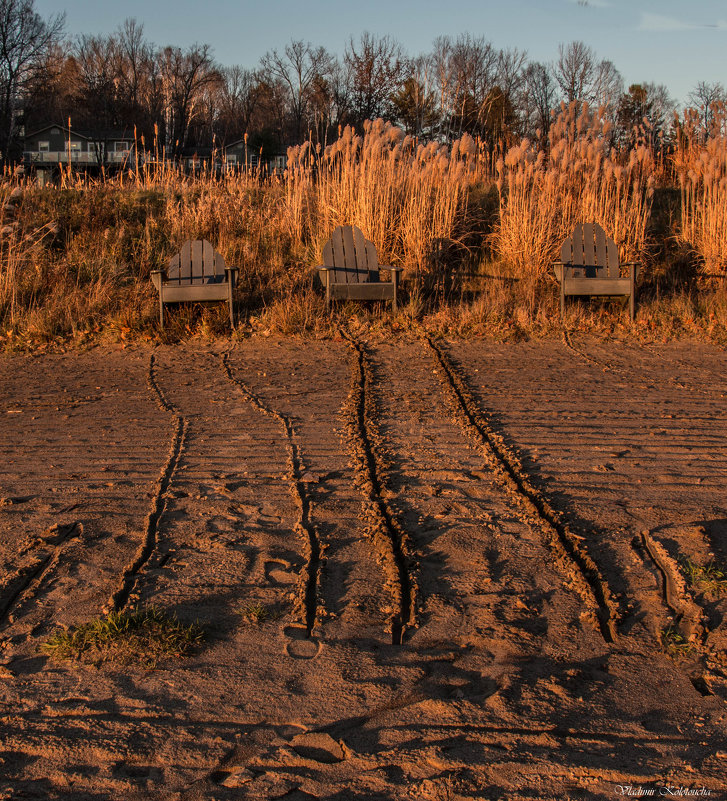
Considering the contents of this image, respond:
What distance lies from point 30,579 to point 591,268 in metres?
7.62

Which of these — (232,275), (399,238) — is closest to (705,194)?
(399,238)

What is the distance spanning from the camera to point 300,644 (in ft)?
9.27

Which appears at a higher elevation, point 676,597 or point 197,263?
point 197,263

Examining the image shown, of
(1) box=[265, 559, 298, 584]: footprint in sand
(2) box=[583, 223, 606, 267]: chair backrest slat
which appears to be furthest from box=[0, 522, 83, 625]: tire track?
(2) box=[583, 223, 606, 267]: chair backrest slat

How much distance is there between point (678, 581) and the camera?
10.7 feet

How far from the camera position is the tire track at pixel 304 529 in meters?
3.07

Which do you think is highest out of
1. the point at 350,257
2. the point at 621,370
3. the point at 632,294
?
the point at 350,257

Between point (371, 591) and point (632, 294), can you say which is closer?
point (371, 591)

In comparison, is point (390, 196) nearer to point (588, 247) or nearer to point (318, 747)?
point (588, 247)

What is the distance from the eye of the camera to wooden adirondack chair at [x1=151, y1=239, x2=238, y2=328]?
8602 millimetres

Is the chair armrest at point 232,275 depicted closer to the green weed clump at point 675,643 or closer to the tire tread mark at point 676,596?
the tire tread mark at point 676,596

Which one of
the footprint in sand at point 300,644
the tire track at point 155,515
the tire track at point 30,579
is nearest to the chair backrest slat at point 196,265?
the tire track at point 155,515

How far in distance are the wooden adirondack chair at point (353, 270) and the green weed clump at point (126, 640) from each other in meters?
6.21

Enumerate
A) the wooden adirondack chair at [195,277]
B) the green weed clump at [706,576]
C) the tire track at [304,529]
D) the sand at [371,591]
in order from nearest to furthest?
the sand at [371,591] < the tire track at [304,529] < the green weed clump at [706,576] < the wooden adirondack chair at [195,277]
